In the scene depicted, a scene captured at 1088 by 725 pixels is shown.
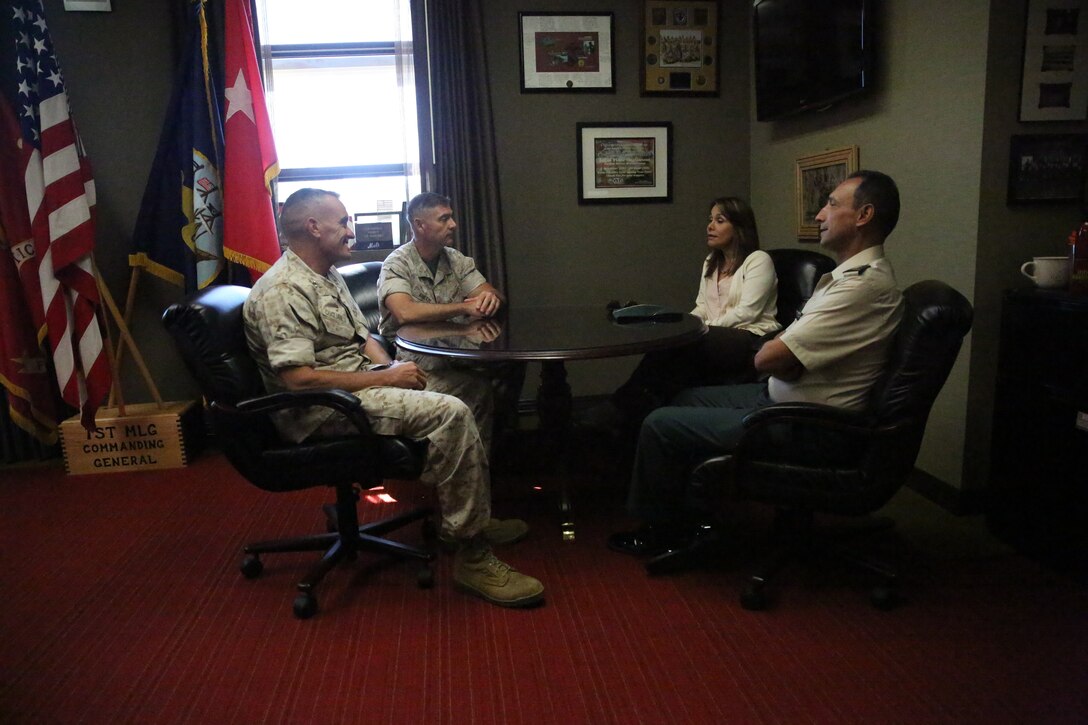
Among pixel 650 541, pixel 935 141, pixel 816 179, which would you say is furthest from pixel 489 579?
pixel 816 179

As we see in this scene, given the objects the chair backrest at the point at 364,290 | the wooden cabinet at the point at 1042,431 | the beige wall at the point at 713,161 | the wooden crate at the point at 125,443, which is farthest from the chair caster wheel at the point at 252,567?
the wooden cabinet at the point at 1042,431

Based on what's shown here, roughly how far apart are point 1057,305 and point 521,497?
76.5 inches

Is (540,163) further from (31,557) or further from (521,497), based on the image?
(31,557)

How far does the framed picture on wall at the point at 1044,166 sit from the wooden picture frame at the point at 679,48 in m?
1.91

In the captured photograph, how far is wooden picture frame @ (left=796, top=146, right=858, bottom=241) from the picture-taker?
3.15m

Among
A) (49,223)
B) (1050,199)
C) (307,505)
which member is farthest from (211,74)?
(1050,199)

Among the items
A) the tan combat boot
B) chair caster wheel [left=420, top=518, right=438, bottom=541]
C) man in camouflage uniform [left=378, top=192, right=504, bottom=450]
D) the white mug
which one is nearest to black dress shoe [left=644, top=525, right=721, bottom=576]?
the tan combat boot

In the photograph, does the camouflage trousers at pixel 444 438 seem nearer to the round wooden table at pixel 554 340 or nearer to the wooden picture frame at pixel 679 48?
the round wooden table at pixel 554 340

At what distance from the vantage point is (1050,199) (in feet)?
7.96

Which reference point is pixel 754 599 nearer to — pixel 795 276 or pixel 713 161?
pixel 795 276

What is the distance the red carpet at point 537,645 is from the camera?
164cm

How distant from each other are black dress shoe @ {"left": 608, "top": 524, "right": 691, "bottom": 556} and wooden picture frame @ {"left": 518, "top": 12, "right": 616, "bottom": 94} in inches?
99.1

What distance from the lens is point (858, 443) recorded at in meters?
1.89

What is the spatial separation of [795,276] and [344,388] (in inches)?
77.3
